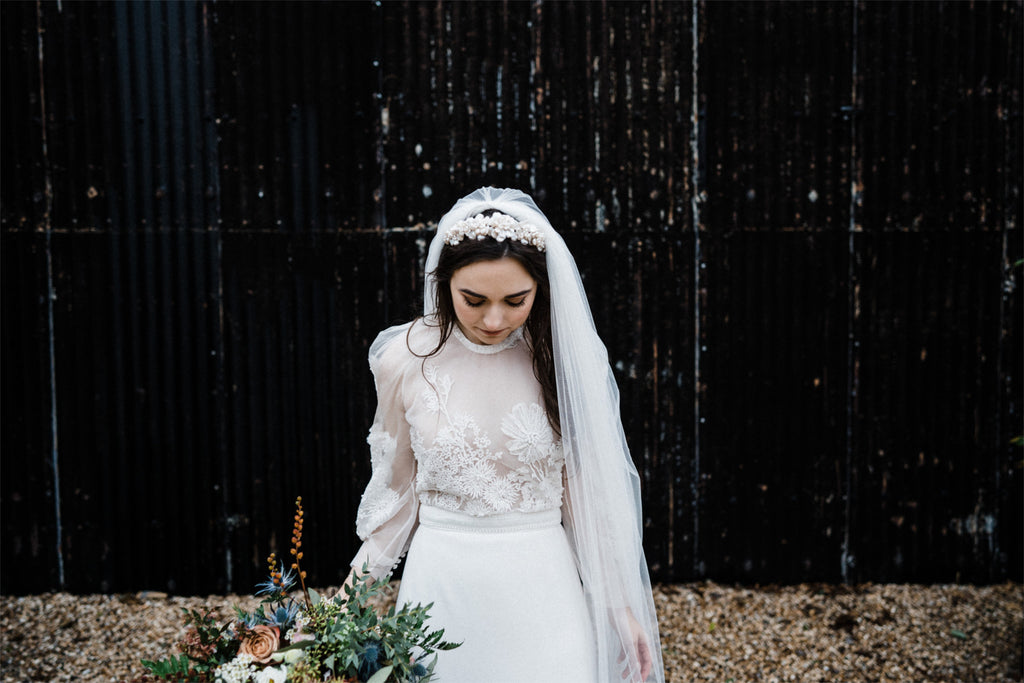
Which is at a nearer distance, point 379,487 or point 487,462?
point 487,462

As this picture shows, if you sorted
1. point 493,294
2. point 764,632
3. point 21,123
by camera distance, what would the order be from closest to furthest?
1. point 493,294
2. point 764,632
3. point 21,123

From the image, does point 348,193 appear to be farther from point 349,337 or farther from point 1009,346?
point 1009,346

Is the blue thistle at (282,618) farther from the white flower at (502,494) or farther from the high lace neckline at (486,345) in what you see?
the high lace neckline at (486,345)

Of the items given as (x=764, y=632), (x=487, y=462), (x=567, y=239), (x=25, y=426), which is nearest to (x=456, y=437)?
(x=487, y=462)

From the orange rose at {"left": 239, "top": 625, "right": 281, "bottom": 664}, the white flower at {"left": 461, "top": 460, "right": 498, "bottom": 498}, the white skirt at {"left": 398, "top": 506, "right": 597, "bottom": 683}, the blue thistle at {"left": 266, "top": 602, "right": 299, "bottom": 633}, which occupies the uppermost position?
the white flower at {"left": 461, "top": 460, "right": 498, "bottom": 498}

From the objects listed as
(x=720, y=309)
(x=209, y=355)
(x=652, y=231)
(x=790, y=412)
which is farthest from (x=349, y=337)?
(x=790, y=412)

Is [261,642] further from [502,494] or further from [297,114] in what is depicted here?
[297,114]

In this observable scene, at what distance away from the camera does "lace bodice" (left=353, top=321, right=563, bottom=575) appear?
7.18 feet

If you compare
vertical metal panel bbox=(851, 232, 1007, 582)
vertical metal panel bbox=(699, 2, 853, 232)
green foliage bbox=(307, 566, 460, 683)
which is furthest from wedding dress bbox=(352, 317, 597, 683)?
vertical metal panel bbox=(851, 232, 1007, 582)

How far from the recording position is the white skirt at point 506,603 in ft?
7.03

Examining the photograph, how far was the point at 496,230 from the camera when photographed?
2.07 m

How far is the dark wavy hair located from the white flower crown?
13 millimetres

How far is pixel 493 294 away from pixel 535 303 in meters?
0.24

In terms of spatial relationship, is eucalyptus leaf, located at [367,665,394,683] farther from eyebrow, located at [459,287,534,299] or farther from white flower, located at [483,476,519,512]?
eyebrow, located at [459,287,534,299]
